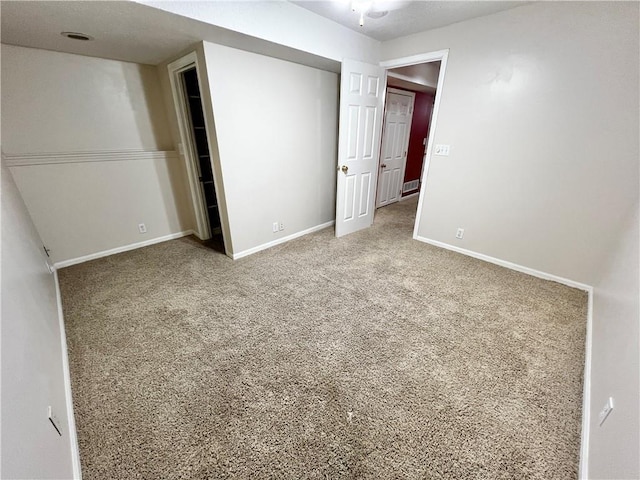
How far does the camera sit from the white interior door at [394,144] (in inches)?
167

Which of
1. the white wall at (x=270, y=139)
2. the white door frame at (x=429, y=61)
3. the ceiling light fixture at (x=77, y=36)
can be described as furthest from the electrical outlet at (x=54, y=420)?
the white door frame at (x=429, y=61)

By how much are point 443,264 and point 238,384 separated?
2.30 meters

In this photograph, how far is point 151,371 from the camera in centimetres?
154

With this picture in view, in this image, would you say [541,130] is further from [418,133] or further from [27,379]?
[27,379]

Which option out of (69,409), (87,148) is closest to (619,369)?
(69,409)

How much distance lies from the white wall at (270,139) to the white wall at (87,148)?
114 cm

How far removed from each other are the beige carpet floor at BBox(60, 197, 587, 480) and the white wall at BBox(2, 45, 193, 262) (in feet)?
1.67

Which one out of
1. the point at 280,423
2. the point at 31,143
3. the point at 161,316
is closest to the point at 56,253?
the point at 31,143

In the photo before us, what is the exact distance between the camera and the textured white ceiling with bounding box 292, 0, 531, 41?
2.07 meters

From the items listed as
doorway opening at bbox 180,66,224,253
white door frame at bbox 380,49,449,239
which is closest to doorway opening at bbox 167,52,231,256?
doorway opening at bbox 180,66,224,253

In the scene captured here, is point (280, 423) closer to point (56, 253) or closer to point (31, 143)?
point (56, 253)

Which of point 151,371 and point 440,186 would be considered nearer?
point 151,371

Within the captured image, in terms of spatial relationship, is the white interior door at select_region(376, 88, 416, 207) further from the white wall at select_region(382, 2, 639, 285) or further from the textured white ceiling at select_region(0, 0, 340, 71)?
the textured white ceiling at select_region(0, 0, 340, 71)

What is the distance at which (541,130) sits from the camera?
88.5 inches
